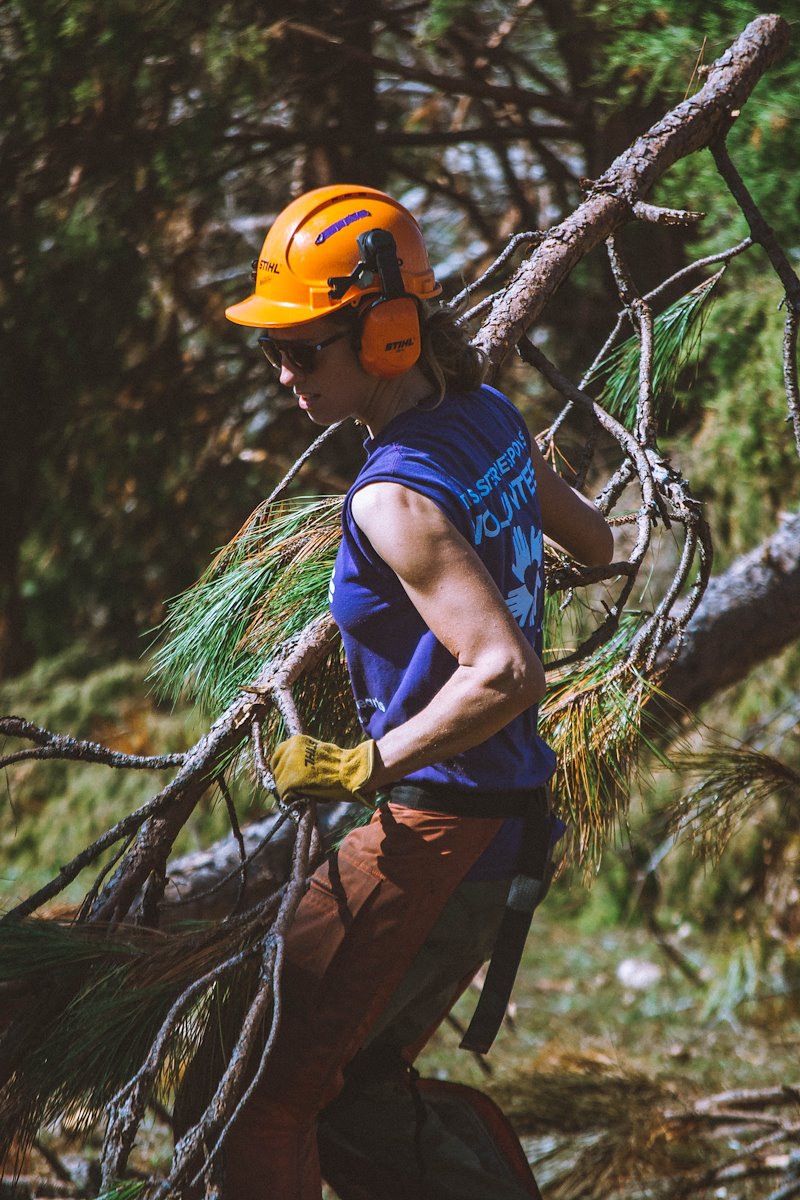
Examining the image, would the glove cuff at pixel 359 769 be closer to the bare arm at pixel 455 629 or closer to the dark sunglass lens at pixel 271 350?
the bare arm at pixel 455 629

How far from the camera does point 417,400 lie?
1581 millimetres

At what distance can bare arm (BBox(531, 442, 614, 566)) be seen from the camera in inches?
71.6

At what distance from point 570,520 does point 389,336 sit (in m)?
0.49

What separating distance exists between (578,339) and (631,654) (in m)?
2.75

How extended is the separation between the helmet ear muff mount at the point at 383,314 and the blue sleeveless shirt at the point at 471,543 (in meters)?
0.08

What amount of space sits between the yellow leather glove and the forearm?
0.02m

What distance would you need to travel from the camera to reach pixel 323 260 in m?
1.54

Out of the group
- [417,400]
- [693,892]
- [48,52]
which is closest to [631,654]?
[417,400]

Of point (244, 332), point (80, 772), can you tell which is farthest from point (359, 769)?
point (80, 772)

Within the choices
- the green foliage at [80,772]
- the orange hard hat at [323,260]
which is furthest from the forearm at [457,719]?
the green foliage at [80,772]

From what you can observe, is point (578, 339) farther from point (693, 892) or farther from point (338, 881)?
point (338, 881)

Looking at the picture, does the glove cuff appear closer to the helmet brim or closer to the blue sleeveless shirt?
the blue sleeveless shirt

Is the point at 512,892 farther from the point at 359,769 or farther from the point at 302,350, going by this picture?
the point at 302,350

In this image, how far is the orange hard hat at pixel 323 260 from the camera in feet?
5.02
